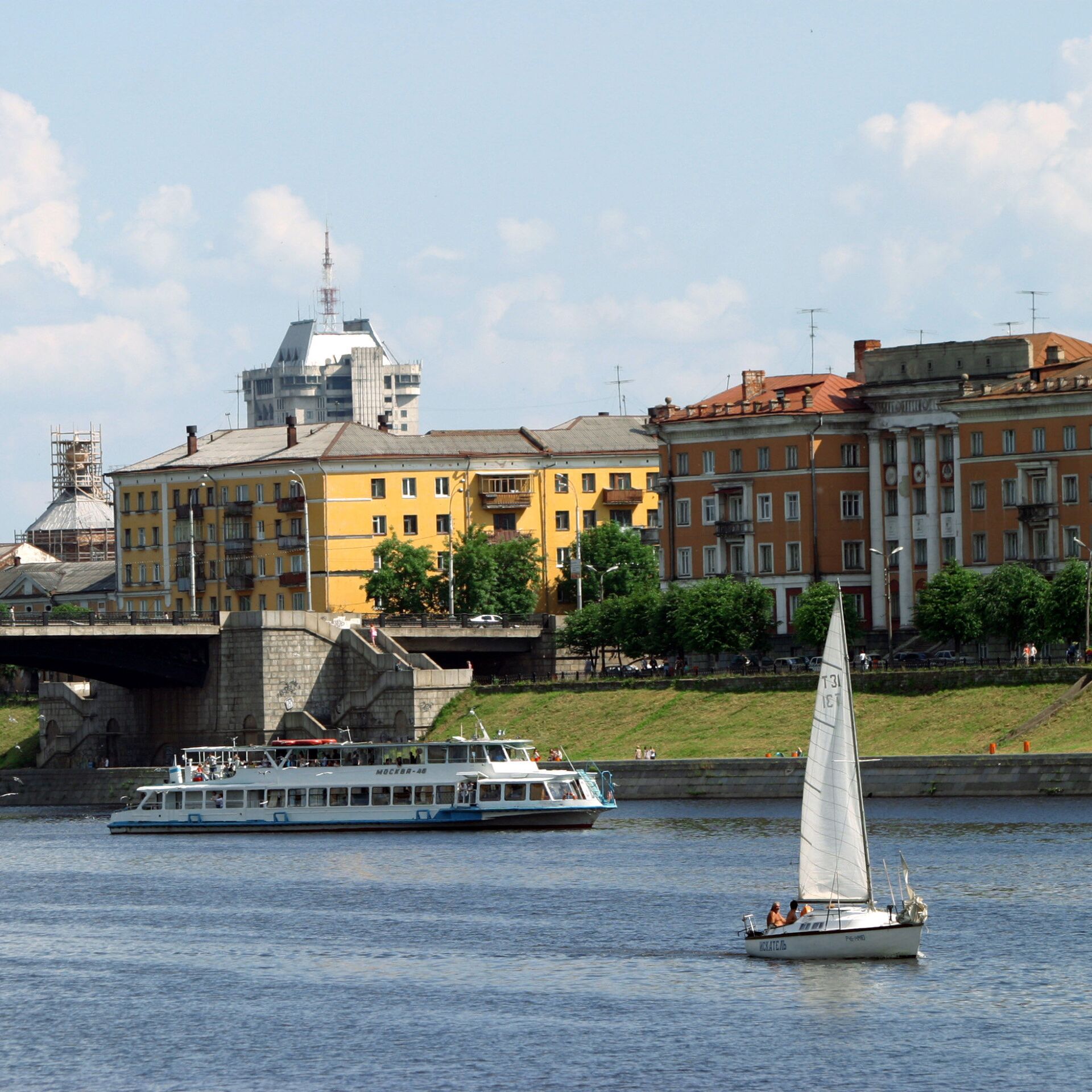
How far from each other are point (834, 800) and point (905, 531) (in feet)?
314

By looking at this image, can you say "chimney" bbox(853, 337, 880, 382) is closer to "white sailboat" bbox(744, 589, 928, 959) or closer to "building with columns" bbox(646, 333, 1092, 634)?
"building with columns" bbox(646, 333, 1092, 634)

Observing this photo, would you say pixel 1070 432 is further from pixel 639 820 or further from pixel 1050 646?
pixel 639 820

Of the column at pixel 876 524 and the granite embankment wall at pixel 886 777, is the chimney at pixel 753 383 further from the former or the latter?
the granite embankment wall at pixel 886 777

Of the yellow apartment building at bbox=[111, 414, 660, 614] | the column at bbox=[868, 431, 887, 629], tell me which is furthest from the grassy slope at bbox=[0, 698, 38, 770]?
the column at bbox=[868, 431, 887, 629]

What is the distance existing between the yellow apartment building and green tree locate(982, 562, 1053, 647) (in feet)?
159

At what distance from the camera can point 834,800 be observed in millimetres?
67500

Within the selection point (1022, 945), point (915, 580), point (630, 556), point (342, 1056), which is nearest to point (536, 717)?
point (915, 580)

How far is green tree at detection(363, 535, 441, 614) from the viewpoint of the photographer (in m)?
182

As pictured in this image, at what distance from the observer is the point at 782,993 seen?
66.4 m

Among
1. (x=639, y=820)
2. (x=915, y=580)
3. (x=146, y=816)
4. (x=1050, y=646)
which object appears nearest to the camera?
(x=639, y=820)

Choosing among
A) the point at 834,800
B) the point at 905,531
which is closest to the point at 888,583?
the point at 905,531

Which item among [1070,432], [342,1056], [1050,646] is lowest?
[342,1056]

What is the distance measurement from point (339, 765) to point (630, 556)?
216ft

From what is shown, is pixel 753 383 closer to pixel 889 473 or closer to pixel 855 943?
pixel 889 473
